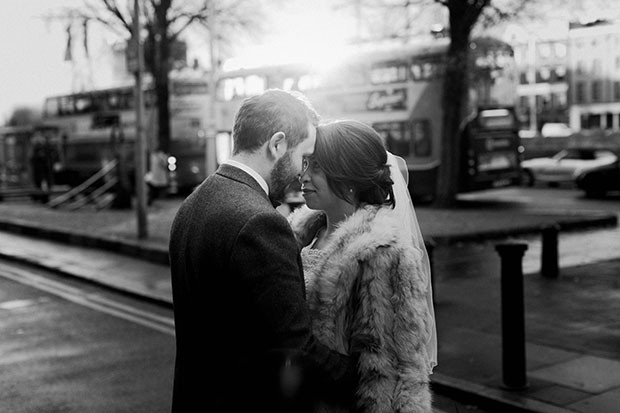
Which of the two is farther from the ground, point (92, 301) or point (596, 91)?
point (596, 91)

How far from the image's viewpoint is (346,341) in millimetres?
2586

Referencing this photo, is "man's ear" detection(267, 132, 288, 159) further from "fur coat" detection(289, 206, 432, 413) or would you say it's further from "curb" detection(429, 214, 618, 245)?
"curb" detection(429, 214, 618, 245)

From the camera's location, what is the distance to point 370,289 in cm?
255

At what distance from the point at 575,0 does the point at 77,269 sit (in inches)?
494

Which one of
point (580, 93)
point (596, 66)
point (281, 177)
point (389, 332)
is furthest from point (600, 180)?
point (580, 93)

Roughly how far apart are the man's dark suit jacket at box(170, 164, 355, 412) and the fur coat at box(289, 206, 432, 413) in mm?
134

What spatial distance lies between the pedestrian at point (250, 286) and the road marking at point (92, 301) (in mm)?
5674

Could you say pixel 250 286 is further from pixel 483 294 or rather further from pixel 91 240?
pixel 91 240

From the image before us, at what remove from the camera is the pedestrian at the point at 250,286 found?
2.20m

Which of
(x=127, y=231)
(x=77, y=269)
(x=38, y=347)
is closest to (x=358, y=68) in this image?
(x=127, y=231)

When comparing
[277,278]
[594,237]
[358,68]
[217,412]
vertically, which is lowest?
[594,237]

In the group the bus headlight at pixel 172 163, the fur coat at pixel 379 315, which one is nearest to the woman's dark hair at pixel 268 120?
A: the fur coat at pixel 379 315

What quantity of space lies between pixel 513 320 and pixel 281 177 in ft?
12.8

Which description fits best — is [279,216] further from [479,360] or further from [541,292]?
[541,292]
